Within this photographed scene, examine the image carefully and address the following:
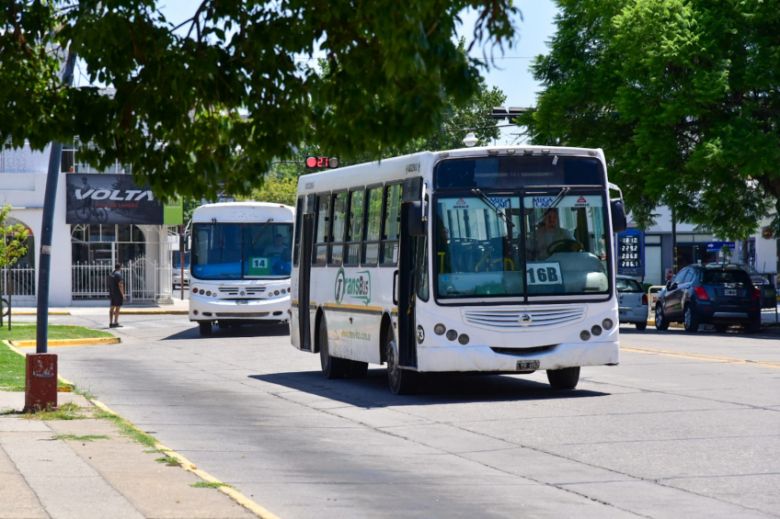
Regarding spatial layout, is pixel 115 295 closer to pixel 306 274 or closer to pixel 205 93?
pixel 306 274

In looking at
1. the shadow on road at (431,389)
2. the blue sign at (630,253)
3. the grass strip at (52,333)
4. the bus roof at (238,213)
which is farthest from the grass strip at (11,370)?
the blue sign at (630,253)

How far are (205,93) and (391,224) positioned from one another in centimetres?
939

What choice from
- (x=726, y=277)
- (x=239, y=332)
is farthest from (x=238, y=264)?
(x=726, y=277)

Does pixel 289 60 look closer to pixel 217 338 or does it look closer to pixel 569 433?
pixel 569 433

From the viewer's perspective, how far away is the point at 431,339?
56.7ft

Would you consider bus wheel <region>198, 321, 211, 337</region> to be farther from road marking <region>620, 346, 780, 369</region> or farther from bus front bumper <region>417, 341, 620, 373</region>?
bus front bumper <region>417, 341, 620, 373</region>

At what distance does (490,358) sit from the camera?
17.3m

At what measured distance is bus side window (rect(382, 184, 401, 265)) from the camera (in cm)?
1855

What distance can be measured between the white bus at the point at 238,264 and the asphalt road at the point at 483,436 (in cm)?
965

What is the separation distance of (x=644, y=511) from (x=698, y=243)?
77194 mm

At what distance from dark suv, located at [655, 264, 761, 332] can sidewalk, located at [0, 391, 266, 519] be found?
25169 mm


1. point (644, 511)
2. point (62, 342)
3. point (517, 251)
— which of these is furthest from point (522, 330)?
point (62, 342)

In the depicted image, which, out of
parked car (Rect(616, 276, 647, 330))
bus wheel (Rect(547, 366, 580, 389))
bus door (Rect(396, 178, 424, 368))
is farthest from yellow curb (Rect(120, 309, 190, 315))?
bus door (Rect(396, 178, 424, 368))

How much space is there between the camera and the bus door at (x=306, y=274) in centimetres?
2258
